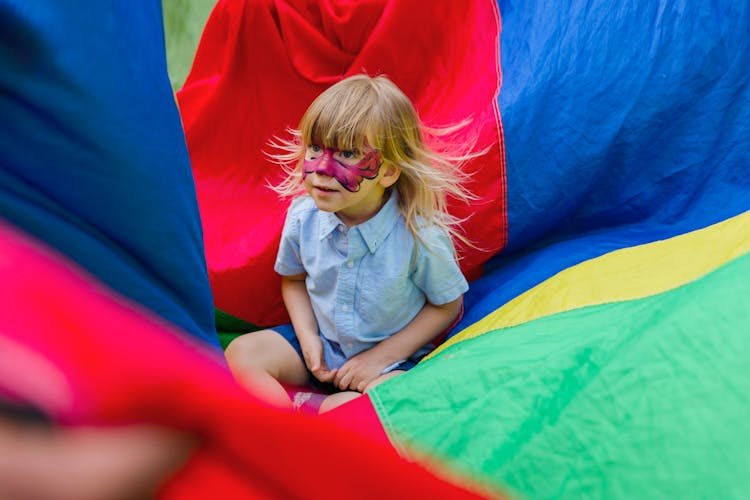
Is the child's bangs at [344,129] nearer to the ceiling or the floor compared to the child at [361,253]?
nearer to the ceiling

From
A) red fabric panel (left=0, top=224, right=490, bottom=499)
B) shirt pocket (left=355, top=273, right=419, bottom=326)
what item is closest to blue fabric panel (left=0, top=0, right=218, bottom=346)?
red fabric panel (left=0, top=224, right=490, bottom=499)

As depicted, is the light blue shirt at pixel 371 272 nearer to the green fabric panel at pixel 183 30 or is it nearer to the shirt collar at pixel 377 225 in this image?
the shirt collar at pixel 377 225

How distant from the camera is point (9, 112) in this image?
52 cm

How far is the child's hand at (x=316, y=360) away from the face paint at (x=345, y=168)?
0.87ft

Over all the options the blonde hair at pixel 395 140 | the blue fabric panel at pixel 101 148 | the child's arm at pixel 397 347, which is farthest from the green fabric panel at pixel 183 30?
the blue fabric panel at pixel 101 148

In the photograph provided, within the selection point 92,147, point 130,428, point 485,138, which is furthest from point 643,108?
point 130,428

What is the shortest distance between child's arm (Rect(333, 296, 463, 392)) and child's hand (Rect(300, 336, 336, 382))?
2 centimetres

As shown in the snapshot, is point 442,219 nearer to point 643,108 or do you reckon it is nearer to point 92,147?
point 643,108

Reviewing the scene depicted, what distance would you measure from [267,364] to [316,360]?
8 centimetres

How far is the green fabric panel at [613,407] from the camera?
0.62m

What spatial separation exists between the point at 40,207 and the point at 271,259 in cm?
76

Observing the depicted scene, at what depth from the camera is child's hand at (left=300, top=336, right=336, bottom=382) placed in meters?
1.16

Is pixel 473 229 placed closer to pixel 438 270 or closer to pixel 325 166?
pixel 438 270

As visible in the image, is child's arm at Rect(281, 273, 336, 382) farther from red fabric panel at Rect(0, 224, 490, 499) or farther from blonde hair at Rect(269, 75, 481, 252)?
red fabric panel at Rect(0, 224, 490, 499)
